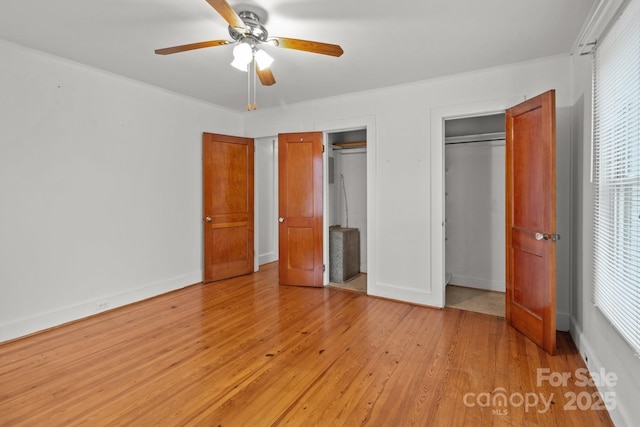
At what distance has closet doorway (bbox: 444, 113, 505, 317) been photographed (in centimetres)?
423

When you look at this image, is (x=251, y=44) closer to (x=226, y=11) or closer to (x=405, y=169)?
(x=226, y=11)

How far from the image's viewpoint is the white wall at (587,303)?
5.40 feet

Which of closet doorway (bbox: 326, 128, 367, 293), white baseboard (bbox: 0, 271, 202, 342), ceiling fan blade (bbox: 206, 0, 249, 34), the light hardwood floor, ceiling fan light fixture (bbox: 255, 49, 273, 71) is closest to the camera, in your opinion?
ceiling fan blade (bbox: 206, 0, 249, 34)

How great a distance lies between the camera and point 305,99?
445cm

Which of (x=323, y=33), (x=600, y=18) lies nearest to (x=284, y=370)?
(x=323, y=33)

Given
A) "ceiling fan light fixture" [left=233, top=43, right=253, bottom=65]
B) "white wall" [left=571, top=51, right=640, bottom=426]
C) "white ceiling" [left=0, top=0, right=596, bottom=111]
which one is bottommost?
"white wall" [left=571, top=51, right=640, bottom=426]

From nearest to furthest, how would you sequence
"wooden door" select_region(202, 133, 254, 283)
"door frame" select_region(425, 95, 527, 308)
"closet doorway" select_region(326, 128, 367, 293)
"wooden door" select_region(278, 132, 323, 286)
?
1. "door frame" select_region(425, 95, 527, 308)
2. "wooden door" select_region(278, 132, 323, 286)
3. "wooden door" select_region(202, 133, 254, 283)
4. "closet doorway" select_region(326, 128, 367, 293)

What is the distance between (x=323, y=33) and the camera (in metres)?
2.61

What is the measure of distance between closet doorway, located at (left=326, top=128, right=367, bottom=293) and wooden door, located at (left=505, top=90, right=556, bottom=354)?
219cm

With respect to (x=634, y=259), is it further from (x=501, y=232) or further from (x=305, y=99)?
(x=305, y=99)

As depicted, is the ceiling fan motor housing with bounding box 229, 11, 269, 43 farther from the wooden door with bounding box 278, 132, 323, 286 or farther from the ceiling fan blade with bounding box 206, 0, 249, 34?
the wooden door with bounding box 278, 132, 323, 286

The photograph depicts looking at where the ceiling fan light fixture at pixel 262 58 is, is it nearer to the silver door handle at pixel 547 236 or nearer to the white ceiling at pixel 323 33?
the white ceiling at pixel 323 33

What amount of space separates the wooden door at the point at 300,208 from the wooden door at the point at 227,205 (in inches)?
30.4

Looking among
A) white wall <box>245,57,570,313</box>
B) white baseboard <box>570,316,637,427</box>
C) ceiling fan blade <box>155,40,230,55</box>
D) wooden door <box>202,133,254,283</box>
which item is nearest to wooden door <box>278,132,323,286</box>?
white wall <box>245,57,570,313</box>
